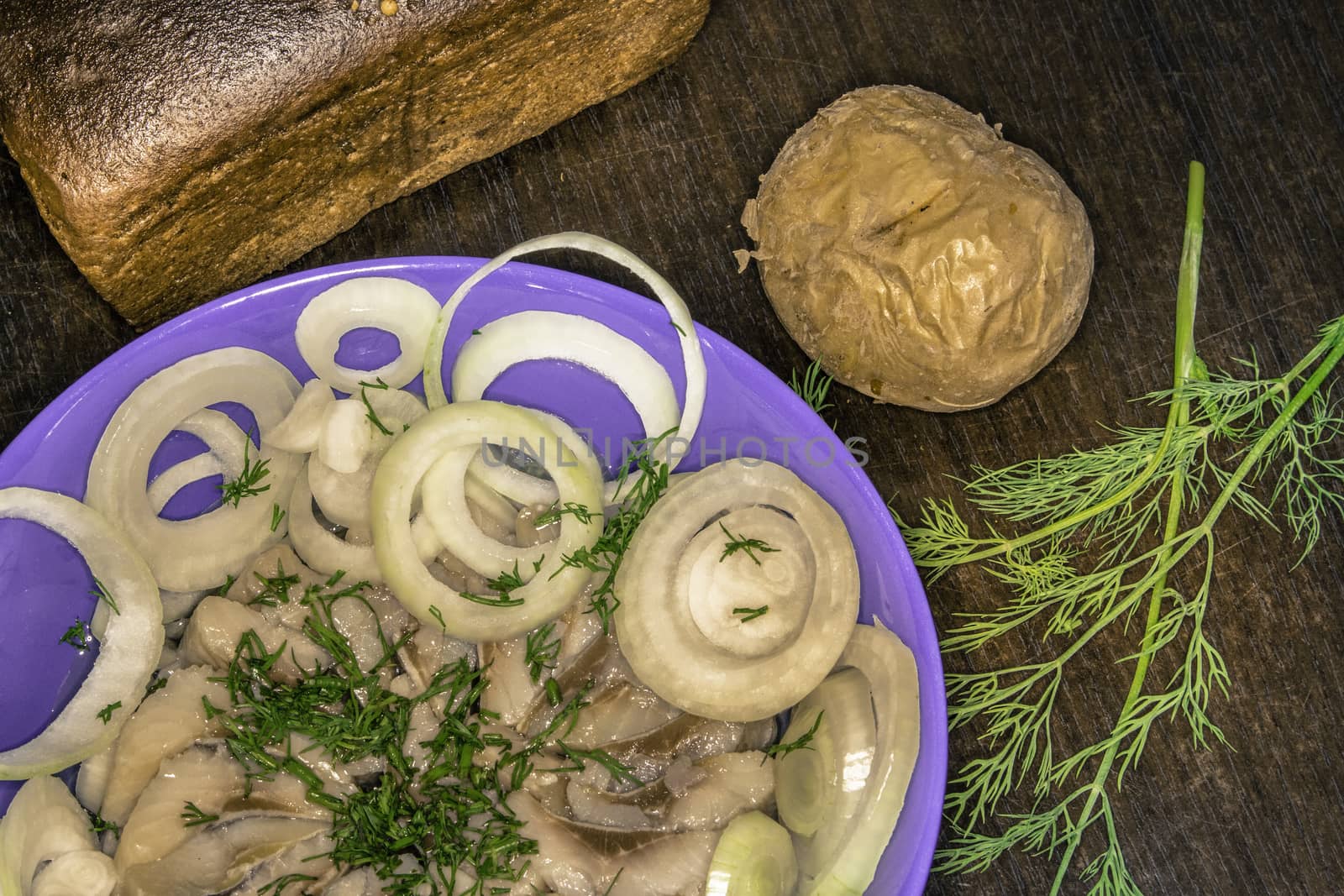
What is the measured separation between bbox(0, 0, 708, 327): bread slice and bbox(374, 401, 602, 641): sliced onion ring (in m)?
0.74

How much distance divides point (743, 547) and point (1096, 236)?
1.44 m

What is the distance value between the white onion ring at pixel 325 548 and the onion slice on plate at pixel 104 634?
0.35 metres

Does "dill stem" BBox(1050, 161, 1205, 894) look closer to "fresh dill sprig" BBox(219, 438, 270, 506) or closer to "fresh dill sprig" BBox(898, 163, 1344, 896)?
"fresh dill sprig" BBox(898, 163, 1344, 896)

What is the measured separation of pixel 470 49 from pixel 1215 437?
7.33 feet

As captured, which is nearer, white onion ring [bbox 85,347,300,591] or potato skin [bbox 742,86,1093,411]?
white onion ring [bbox 85,347,300,591]

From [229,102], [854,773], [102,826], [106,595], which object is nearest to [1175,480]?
[854,773]

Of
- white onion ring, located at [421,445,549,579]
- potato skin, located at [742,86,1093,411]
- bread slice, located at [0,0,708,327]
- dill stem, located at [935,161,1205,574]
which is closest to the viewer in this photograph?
bread slice, located at [0,0,708,327]

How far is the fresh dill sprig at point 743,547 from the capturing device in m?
2.46

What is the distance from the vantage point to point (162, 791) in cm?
239

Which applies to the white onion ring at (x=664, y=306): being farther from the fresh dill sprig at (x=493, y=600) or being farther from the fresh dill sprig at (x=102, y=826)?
the fresh dill sprig at (x=102, y=826)

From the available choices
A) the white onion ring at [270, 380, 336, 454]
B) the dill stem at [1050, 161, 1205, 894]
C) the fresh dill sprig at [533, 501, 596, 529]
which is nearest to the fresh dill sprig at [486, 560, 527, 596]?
the fresh dill sprig at [533, 501, 596, 529]

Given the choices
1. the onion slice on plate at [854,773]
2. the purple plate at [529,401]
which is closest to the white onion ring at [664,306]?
the purple plate at [529,401]

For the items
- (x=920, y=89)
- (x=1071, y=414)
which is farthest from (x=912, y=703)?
(x=920, y=89)

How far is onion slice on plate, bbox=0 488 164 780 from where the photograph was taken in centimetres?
240
